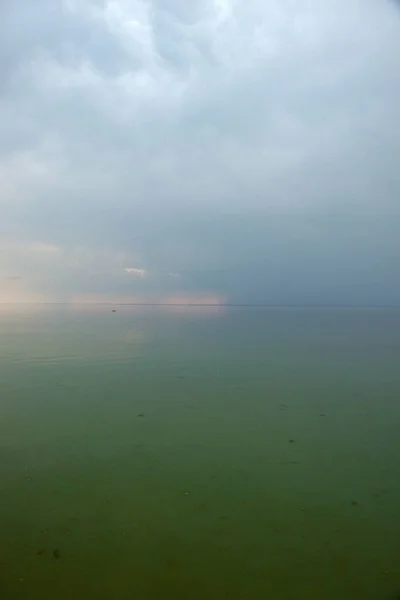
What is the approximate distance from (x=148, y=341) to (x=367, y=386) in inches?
462

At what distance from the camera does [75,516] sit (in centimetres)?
420

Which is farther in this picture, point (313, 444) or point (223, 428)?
point (223, 428)

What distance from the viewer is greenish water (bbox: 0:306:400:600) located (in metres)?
3.38

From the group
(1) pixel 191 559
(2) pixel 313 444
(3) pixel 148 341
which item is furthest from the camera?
(3) pixel 148 341

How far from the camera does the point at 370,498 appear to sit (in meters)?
4.66

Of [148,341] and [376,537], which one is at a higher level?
[148,341]

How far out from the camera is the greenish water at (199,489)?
3381 mm

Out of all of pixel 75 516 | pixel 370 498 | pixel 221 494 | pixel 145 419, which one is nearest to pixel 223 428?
pixel 145 419

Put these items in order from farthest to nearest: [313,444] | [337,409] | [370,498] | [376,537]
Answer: [337,409] → [313,444] → [370,498] → [376,537]

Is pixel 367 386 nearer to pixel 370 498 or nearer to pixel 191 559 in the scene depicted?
pixel 370 498

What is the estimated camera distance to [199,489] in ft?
15.7

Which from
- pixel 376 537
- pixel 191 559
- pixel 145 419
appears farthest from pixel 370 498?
pixel 145 419

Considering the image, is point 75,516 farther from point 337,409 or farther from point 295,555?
point 337,409

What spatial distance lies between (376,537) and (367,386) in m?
6.64
